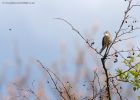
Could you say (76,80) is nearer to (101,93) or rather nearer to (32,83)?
(32,83)

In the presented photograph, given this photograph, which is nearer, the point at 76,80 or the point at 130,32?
the point at 130,32

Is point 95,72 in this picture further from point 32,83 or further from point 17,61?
point 17,61

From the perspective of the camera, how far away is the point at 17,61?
7.33 metres

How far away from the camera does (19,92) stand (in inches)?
224

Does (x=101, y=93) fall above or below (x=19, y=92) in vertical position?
below

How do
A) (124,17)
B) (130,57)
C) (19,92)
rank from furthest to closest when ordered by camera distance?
(19,92) → (130,57) → (124,17)

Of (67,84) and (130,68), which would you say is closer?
(130,68)

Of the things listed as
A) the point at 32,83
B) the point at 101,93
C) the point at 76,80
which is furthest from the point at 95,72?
the point at 76,80

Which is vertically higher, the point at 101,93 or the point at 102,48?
the point at 102,48

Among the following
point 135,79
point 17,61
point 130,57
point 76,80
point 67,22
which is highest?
point 17,61

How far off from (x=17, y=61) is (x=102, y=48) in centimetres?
300

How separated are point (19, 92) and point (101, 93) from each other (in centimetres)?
151

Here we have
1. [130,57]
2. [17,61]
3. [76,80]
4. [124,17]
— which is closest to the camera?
[124,17]

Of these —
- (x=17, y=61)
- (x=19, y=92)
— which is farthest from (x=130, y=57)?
(x=17, y=61)
